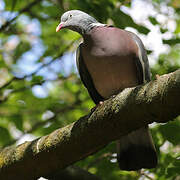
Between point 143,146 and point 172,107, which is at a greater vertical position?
point 172,107

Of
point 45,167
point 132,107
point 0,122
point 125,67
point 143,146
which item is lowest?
point 0,122

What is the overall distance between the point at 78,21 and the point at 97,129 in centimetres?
167

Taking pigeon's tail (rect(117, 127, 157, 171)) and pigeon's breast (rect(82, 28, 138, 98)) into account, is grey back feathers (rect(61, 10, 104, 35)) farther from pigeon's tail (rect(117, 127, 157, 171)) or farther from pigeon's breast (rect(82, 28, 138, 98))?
pigeon's tail (rect(117, 127, 157, 171))

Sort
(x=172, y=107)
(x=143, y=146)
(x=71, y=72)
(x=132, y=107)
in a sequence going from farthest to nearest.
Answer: (x=71, y=72), (x=143, y=146), (x=132, y=107), (x=172, y=107)

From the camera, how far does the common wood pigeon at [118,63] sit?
3494mm

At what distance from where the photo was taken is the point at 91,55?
12.0ft

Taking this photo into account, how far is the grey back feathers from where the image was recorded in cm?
381

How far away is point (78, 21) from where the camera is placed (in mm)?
3859

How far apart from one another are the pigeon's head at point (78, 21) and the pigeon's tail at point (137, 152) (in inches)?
45.5

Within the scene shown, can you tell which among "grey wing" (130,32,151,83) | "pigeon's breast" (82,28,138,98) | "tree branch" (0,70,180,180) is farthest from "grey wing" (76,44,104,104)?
"tree branch" (0,70,180,180)

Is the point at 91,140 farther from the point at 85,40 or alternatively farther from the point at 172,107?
the point at 85,40

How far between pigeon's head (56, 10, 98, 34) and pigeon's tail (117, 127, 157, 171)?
1.16 meters

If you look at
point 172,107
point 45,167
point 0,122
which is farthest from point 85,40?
point 0,122

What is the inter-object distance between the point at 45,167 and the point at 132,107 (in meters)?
0.91
